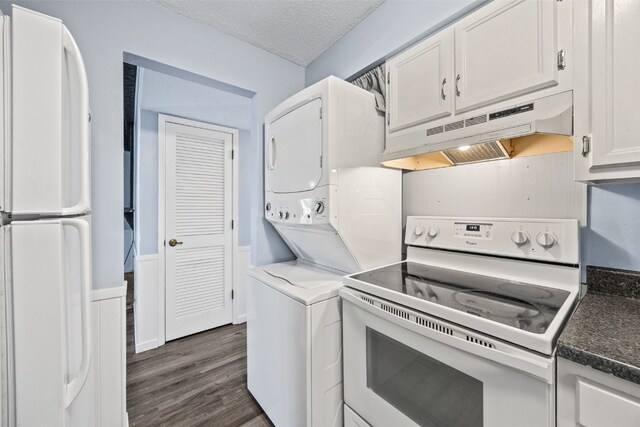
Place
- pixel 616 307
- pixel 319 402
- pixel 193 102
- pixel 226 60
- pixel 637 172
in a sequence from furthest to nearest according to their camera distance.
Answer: pixel 193 102
pixel 226 60
pixel 319 402
pixel 616 307
pixel 637 172

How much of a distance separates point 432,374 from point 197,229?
2.69 metres

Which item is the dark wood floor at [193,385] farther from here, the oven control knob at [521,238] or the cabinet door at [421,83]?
the cabinet door at [421,83]

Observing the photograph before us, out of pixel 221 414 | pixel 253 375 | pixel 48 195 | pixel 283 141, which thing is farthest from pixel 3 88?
pixel 221 414

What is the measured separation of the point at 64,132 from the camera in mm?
886

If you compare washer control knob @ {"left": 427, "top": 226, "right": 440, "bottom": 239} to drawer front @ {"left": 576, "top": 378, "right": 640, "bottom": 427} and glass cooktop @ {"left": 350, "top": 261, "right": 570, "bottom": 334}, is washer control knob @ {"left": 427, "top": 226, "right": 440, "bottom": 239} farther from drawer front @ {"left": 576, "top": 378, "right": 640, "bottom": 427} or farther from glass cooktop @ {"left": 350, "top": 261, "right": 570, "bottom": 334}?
drawer front @ {"left": 576, "top": 378, "right": 640, "bottom": 427}

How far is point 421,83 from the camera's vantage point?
1.45 meters

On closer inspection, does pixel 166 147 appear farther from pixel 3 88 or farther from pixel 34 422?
pixel 34 422

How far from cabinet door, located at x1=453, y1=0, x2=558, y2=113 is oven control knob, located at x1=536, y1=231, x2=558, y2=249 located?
641 mm

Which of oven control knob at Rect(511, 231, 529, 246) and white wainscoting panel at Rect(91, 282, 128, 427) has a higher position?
oven control knob at Rect(511, 231, 529, 246)

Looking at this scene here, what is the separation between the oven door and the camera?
780mm

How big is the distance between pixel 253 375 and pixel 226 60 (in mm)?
2307

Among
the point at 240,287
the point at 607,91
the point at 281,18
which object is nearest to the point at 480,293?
the point at 607,91

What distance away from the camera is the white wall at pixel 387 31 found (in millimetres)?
1487

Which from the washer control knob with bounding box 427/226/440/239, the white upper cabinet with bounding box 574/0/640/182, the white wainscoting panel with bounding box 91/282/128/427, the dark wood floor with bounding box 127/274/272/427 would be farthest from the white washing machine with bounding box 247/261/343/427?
the white upper cabinet with bounding box 574/0/640/182
